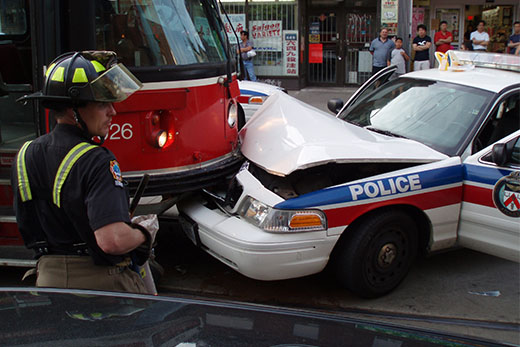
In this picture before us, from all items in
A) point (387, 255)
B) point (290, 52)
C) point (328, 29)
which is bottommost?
point (387, 255)

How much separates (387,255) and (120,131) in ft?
7.68

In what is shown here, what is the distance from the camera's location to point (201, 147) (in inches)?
183

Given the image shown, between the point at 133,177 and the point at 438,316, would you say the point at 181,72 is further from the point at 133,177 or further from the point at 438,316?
the point at 438,316

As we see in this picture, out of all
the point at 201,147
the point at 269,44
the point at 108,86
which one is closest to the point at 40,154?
the point at 108,86

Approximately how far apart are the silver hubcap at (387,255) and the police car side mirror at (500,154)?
1039mm

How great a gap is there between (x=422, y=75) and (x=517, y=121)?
3.50 ft

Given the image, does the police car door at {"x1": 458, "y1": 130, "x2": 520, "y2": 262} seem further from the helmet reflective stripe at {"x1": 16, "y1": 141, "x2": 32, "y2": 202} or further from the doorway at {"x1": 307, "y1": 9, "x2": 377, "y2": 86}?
the doorway at {"x1": 307, "y1": 9, "x2": 377, "y2": 86}

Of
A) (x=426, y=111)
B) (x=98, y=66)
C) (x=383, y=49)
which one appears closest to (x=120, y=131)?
(x=98, y=66)

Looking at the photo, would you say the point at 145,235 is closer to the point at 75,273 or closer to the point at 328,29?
the point at 75,273

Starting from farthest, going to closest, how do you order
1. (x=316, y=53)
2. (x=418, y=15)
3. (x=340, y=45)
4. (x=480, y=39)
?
1. (x=316, y=53)
2. (x=340, y=45)
3. (x=418, y=15)
4. (x=480, y=39)

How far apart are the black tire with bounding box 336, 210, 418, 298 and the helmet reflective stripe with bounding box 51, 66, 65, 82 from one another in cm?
260

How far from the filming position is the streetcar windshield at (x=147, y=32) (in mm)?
4402

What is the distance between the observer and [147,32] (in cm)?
446

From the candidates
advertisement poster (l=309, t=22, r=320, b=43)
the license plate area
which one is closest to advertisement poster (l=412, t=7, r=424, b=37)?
advertisement poster (l=309, t=22, r=320, b=43)
